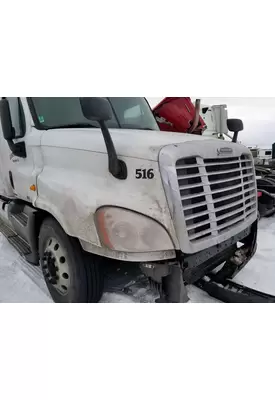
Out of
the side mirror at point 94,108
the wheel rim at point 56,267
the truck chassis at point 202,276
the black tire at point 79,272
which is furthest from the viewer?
the wheel rim at point 56,267

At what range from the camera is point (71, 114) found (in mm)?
2846

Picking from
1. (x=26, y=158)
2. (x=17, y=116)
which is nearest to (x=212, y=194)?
(x=26, y=158)

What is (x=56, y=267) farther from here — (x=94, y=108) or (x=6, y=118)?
(x=6, y=118)

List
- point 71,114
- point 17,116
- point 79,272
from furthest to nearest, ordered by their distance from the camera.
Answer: point 17,116 → point 71,114 → point 79,272

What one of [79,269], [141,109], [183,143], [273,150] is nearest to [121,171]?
[183,143]

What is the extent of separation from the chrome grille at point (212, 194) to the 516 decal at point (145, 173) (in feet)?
0.63

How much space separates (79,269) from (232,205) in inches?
58.4

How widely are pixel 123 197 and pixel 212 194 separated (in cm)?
75

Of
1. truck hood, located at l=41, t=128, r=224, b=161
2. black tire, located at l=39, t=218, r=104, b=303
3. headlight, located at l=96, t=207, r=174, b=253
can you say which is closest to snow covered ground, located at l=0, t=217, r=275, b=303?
black tire, located at l=39, t=218, r=104, b=303

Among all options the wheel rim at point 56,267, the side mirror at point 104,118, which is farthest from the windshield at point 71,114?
the wheel rim at point 56,267

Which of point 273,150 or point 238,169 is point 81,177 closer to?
point 238,169

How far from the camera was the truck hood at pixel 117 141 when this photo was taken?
2049mm

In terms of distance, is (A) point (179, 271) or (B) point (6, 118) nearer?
(A) point (179, 271)

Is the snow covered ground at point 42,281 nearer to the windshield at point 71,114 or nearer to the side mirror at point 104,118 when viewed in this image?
the side mirror at point 104,118
